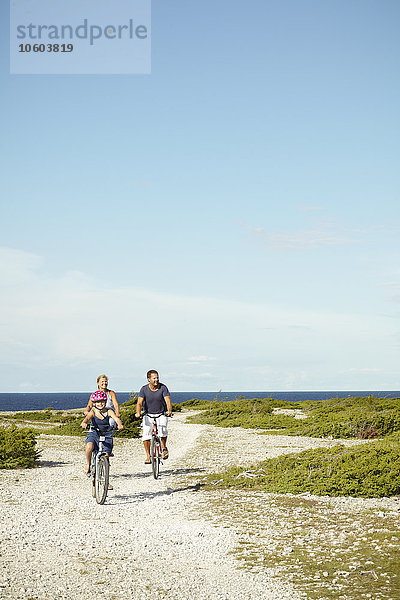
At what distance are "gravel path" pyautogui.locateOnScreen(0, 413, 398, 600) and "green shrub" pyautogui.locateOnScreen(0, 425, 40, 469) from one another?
0.56 metres

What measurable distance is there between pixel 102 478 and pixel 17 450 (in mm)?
6691

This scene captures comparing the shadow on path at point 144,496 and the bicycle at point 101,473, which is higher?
the bicycle at point 101,473

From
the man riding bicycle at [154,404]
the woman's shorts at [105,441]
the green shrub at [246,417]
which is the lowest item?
the green shrub at [246,417]

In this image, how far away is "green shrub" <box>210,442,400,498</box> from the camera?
12.8 meters

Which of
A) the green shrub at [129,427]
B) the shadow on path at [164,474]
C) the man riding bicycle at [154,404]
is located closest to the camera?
the man riding bicycle at [154,404]

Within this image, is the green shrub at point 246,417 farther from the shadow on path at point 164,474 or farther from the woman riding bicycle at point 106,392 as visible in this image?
the woman riding bicycle at point 106,392

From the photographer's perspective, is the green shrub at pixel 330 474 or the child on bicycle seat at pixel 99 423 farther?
the green shrub at pixel 330 474

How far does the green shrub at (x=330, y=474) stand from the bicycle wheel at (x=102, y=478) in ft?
10.6

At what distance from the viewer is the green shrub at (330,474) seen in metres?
Result: 12.8

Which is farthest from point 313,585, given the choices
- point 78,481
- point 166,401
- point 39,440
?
point 39,440

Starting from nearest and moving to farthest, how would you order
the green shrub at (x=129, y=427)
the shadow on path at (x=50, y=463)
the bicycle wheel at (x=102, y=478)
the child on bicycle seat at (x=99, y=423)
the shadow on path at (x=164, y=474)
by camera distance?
the bicycle wheel at (x=102, y=478) < the child on bicycle seat at (x=99, y=423) < the shadow on path at (x=164, y=474) < the shadow on path at (x=50, y=463) < the green shrub at (x=129, y=427)

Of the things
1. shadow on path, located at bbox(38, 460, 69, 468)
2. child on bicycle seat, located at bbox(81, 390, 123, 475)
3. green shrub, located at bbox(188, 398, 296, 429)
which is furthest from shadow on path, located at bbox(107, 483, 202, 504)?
green shrub, located at bbox(188, 398, 296, 429)

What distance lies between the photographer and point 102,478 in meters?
12.2

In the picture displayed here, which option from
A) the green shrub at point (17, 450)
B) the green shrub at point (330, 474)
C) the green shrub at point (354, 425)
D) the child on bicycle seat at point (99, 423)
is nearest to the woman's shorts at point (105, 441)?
the child on bicycle seat at point (99, 423)
